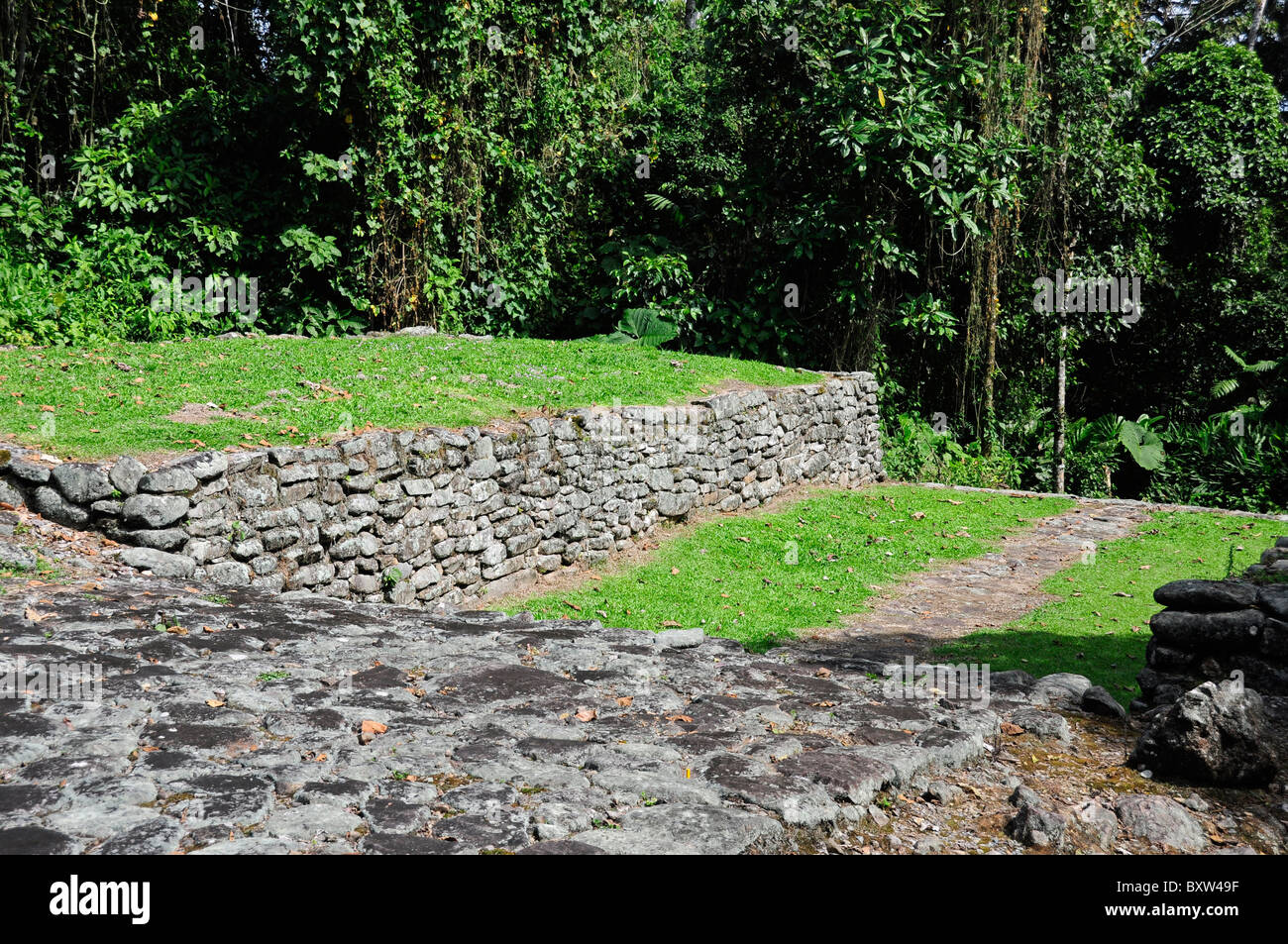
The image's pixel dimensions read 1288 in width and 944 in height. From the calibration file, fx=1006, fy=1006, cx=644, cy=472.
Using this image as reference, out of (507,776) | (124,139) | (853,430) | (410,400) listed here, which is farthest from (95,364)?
(853,430)

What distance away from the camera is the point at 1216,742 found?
13.3 ft

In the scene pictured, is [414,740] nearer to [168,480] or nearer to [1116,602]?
[168,480]

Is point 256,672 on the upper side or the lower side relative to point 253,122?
lower

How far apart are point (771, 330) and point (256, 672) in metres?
13.6

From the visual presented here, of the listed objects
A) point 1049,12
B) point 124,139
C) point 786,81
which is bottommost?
point 124,139

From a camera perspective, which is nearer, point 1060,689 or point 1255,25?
point 1060,689

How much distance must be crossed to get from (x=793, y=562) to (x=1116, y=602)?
10.4 ft

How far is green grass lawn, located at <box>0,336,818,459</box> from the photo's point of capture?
7.61 metres

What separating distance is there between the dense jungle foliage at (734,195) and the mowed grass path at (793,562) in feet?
10.1

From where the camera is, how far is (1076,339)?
18125mm

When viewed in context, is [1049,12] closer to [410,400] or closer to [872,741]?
[410,400]

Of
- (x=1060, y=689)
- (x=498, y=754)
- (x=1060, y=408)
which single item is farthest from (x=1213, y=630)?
(x=1060, y=408)

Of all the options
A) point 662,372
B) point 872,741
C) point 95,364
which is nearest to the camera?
point 872,741

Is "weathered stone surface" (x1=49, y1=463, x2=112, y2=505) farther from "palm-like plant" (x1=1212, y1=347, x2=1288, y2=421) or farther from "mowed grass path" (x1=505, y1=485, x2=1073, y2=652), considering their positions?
"palm-like plant" (x1=1212, y1=347, x2=1288, y2=421)
